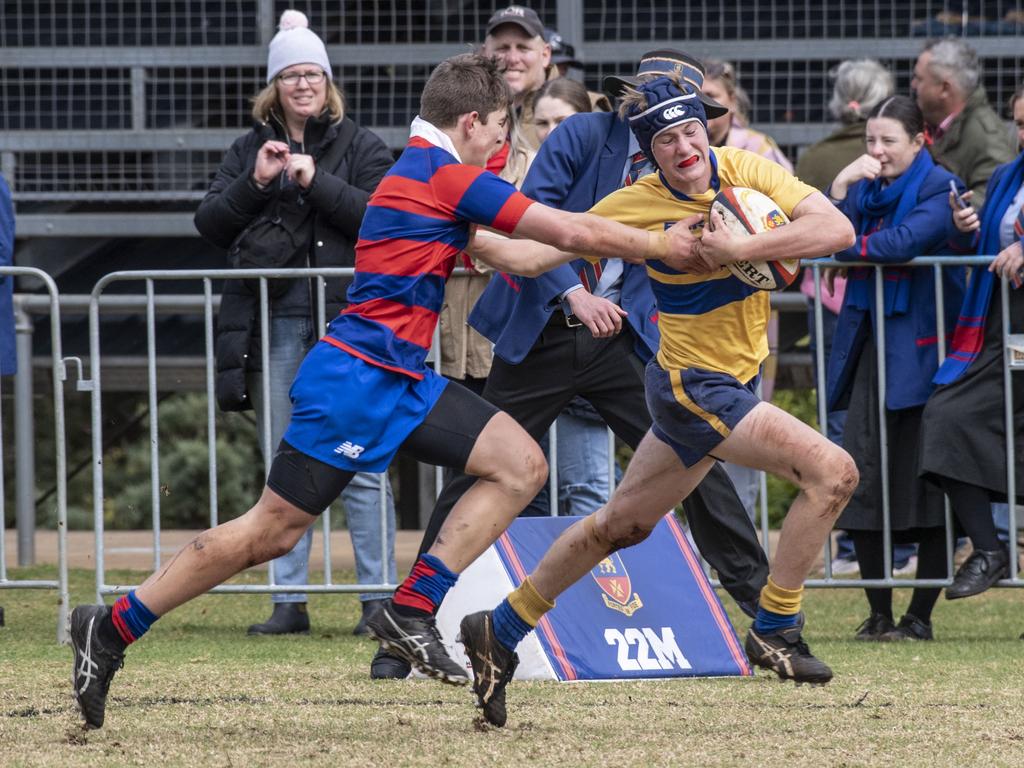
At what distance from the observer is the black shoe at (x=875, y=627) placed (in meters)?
7.32

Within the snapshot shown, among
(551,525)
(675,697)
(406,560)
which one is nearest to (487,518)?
(675,697)

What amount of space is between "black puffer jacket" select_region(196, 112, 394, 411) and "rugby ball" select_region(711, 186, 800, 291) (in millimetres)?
2309

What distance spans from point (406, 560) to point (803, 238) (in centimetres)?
440

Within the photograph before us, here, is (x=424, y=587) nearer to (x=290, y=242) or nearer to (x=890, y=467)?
(x=290, y=242)

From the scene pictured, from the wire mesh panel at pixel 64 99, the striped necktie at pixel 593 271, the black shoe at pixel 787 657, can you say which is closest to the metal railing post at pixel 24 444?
the wire mesh panel at pixel 64 99

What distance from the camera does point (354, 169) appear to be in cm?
746

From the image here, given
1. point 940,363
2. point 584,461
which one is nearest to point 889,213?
point 940,363

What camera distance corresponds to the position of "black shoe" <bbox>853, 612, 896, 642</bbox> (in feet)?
24.0

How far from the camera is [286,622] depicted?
7.45 m

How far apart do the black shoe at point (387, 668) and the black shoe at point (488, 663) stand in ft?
3.02

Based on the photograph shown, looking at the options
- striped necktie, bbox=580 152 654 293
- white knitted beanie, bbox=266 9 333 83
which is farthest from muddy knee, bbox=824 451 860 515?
white knitted beanie, bbox=266 9 333 83

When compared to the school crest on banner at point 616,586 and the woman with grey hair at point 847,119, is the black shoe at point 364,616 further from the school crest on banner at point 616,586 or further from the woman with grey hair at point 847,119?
the woman with grey hair at point 847,119

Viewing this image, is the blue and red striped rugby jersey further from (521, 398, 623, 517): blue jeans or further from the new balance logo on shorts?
(521, 398, 623, 517): blue jeans

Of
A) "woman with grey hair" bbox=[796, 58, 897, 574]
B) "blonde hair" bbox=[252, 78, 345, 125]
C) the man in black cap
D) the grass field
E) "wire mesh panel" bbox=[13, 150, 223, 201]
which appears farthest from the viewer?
"wire mesh panel" bbox=[13, 150, 223, 201]
